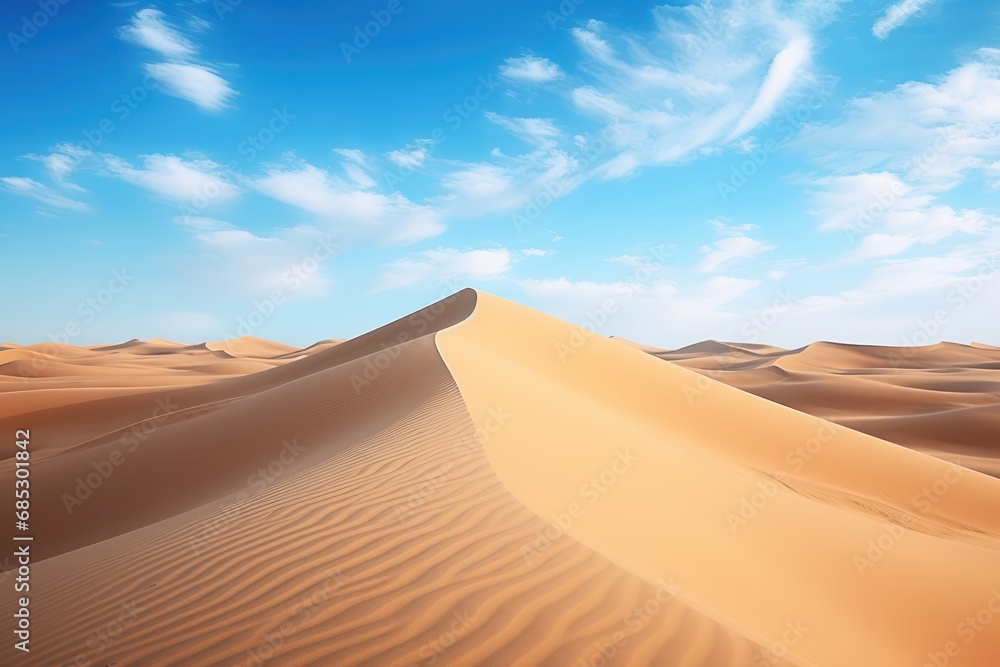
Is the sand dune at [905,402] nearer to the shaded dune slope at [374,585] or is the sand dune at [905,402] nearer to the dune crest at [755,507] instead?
the dune crest at [755,507]

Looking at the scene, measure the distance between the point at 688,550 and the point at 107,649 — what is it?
428 centimetres

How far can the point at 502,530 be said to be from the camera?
3809 millimetres

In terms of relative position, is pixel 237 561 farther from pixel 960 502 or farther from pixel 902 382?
pixel 902 382

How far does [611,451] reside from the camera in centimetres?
688

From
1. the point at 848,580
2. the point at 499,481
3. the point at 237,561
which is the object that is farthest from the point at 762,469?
the point at 237,561

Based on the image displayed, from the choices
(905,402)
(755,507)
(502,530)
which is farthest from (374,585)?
(905,402)

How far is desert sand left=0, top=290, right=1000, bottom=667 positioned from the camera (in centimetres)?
293

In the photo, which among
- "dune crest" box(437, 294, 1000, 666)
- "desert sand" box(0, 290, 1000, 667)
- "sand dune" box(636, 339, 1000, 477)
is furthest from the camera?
"sand dune" box(636, 339, 1000, 477)

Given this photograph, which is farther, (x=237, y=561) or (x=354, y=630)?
(x=237, y=561)

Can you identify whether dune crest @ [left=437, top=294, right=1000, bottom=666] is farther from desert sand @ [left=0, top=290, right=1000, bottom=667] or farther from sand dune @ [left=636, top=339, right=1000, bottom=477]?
sand dune @ [left=636, top=339, right=1000, bottom=477]

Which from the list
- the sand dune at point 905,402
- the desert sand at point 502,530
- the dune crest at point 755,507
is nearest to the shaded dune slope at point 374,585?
the desert sand at point 502,530

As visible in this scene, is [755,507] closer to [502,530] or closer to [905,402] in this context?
[502,530]

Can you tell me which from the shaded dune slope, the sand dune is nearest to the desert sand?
the shaded dune slope

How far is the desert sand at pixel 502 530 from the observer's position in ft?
9.62
